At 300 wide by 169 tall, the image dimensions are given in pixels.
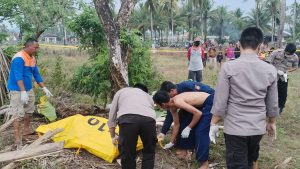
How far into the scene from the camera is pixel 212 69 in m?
16.1

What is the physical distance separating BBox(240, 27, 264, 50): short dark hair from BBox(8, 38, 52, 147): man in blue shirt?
330 cm

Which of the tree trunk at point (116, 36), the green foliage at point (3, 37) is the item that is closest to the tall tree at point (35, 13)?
the green foliage at point (3, 37)

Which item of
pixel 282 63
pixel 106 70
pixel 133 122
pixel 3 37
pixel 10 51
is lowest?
pixel 133 122

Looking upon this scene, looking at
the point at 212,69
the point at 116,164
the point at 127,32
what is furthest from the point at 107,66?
the point at 212,69

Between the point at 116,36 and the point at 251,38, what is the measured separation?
11.2 feet

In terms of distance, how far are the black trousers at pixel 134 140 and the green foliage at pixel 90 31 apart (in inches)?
133

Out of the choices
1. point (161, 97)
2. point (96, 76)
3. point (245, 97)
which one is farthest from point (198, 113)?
point (96, 76)

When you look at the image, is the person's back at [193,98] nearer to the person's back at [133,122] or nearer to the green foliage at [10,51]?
the person's back at [133,122]

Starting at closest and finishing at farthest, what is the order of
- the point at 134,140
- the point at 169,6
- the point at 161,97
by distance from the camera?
1. the point at 134,140
2. the point at 161,97
3. the point at 169,6

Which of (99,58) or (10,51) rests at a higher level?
(10,51)

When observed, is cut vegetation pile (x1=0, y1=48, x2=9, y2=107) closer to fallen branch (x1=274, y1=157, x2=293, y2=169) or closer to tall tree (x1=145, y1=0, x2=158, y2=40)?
fallen branch (x1=274, y1=157, x2=293, y2=169)

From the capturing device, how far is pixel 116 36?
634 cm

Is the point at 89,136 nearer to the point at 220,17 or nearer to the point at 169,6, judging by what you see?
the point at 169,6

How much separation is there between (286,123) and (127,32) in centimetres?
372
